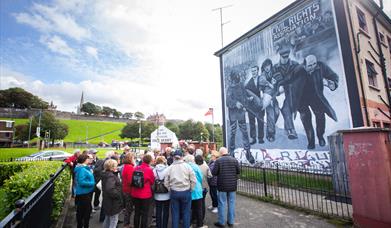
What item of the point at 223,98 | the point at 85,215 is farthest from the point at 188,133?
the point at 85,215

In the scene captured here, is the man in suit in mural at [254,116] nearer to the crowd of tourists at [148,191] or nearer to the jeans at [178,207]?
the crowd of tourists at [148,191]

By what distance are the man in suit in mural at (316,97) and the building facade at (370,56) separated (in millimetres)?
1310

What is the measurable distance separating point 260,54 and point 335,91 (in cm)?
643

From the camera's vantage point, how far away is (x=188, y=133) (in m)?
66.6

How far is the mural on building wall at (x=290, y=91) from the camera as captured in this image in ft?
38.0

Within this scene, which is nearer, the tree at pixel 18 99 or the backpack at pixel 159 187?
the backpack at pixel 159 187

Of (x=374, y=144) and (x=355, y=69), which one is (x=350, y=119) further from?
(x=374, y=144)

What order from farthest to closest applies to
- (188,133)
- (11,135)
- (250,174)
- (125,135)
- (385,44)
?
(125,135)
(188,133)
(11,135)
(385,44)
(250,174)

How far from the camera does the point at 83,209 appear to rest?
510 centimetres

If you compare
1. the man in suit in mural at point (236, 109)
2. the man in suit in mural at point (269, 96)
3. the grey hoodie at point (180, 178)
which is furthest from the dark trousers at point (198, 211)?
the man in suit in mural at point (236, 109)

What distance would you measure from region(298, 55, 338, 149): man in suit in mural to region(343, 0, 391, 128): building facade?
1.31 metres

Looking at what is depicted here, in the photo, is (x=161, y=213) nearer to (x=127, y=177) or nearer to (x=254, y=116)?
(x=127, y=177)

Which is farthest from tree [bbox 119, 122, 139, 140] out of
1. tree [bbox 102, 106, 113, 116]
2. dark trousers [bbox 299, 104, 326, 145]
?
tree [bbox 102, 106, 113, 116]

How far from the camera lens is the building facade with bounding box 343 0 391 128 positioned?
11115mm
